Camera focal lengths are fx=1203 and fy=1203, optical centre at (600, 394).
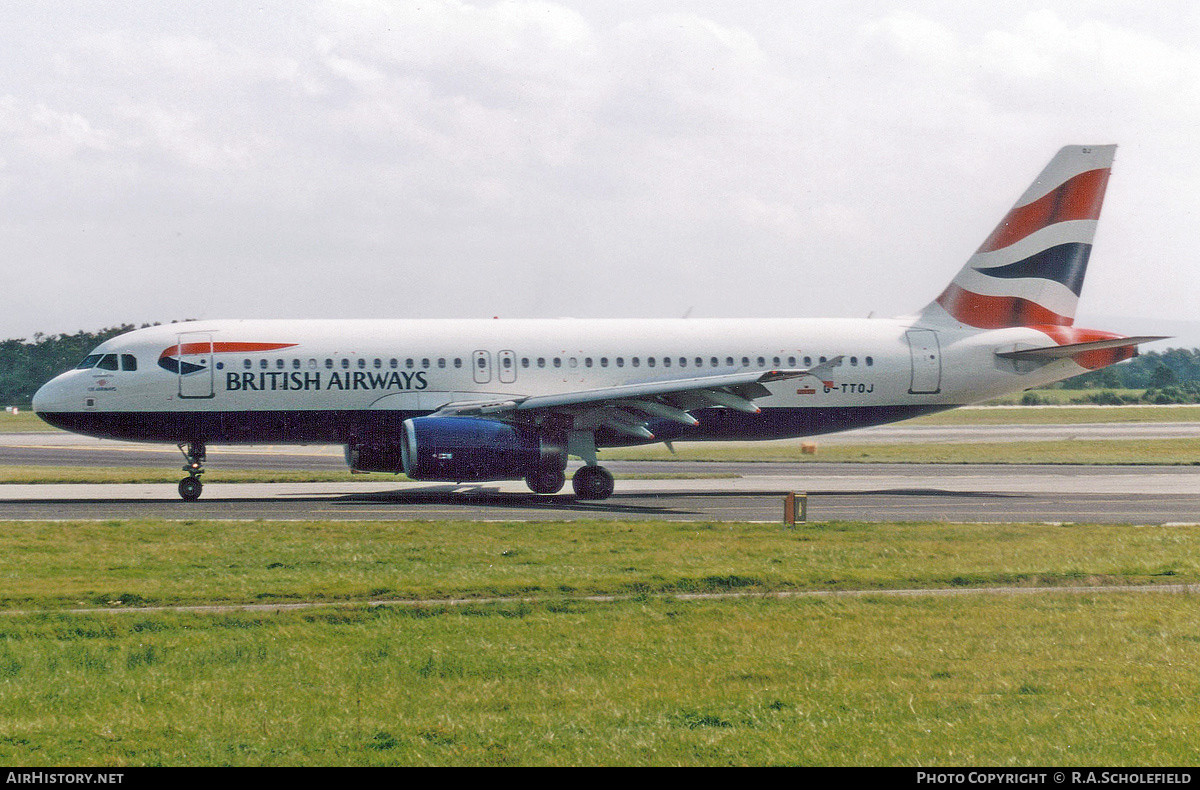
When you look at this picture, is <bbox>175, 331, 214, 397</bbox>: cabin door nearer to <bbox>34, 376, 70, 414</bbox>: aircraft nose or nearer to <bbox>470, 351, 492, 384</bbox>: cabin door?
<bbox>34, 376, 70, 414</bbox>: aircraft nose

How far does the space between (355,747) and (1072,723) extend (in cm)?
552

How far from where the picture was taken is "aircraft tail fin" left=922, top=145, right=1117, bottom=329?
3478cm

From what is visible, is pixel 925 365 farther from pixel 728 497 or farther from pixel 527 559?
pixel 527 559

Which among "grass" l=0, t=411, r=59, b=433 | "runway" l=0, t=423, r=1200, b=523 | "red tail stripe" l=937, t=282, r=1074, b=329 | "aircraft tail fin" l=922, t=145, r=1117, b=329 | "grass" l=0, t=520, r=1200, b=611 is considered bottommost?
"grass" l=0, t=411, r=59, b=433

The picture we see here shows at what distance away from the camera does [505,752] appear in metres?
8.77

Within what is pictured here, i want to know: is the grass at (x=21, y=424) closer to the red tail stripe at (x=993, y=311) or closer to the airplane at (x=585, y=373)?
the airplane at (x=585, y=373)

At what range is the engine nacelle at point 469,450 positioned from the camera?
28062mm

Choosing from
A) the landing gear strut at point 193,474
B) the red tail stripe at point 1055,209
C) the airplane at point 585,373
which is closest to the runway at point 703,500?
the landing gear strut at point 193,474

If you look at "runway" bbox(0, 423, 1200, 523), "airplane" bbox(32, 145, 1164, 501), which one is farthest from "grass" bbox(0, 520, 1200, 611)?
"airplane" bbox(32, 145, 1164, 501)

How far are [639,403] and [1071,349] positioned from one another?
12.6m

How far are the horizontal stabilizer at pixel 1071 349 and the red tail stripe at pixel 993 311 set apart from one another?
117cm

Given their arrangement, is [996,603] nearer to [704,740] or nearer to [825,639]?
[825,639]

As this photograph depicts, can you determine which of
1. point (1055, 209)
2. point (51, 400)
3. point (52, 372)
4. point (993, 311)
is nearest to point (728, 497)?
point (993, 311)
